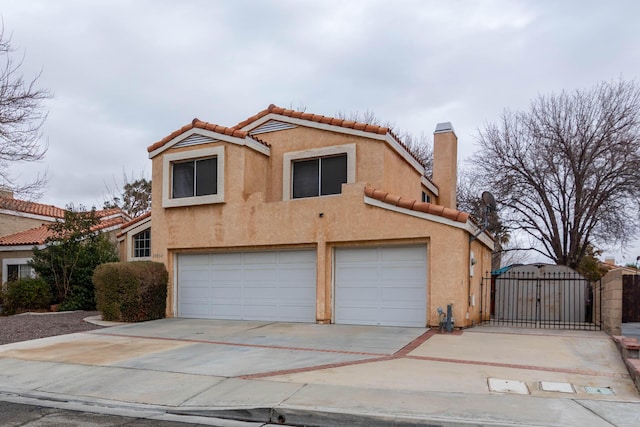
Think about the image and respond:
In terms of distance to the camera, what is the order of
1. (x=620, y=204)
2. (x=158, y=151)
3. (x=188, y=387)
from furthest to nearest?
(x=620, y=204)
(x=158, y=151)
(x=188, y=387)

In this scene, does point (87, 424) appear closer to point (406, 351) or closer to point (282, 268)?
point (406, 351)

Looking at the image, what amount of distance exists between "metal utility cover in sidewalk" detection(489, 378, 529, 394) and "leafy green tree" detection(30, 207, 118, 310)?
16.1 meters

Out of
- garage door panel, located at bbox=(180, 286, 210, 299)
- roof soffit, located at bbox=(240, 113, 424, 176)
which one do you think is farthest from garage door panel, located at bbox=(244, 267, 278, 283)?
roof soffit, located at bbox=(240, 113, 424, 176)

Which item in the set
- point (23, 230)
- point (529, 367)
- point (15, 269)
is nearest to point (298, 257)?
point (529, 367)

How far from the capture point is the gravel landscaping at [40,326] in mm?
13117

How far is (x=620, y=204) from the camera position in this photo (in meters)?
22.8

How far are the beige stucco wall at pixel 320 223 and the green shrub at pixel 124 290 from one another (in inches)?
49.8

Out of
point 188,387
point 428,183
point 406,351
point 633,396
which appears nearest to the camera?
point 633,396

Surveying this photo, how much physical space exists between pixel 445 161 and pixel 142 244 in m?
12.4

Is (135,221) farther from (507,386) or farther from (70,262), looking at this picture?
(507,386)

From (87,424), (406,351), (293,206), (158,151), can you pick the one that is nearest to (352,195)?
(293,206)

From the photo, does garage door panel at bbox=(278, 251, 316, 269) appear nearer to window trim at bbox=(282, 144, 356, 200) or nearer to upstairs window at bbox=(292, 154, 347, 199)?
window trim at bbox=(282, 144, 356, 200)

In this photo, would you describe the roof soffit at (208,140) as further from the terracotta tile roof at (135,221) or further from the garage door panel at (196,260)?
the terracotta tile roof at (135,221)

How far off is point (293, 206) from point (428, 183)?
6733mm
